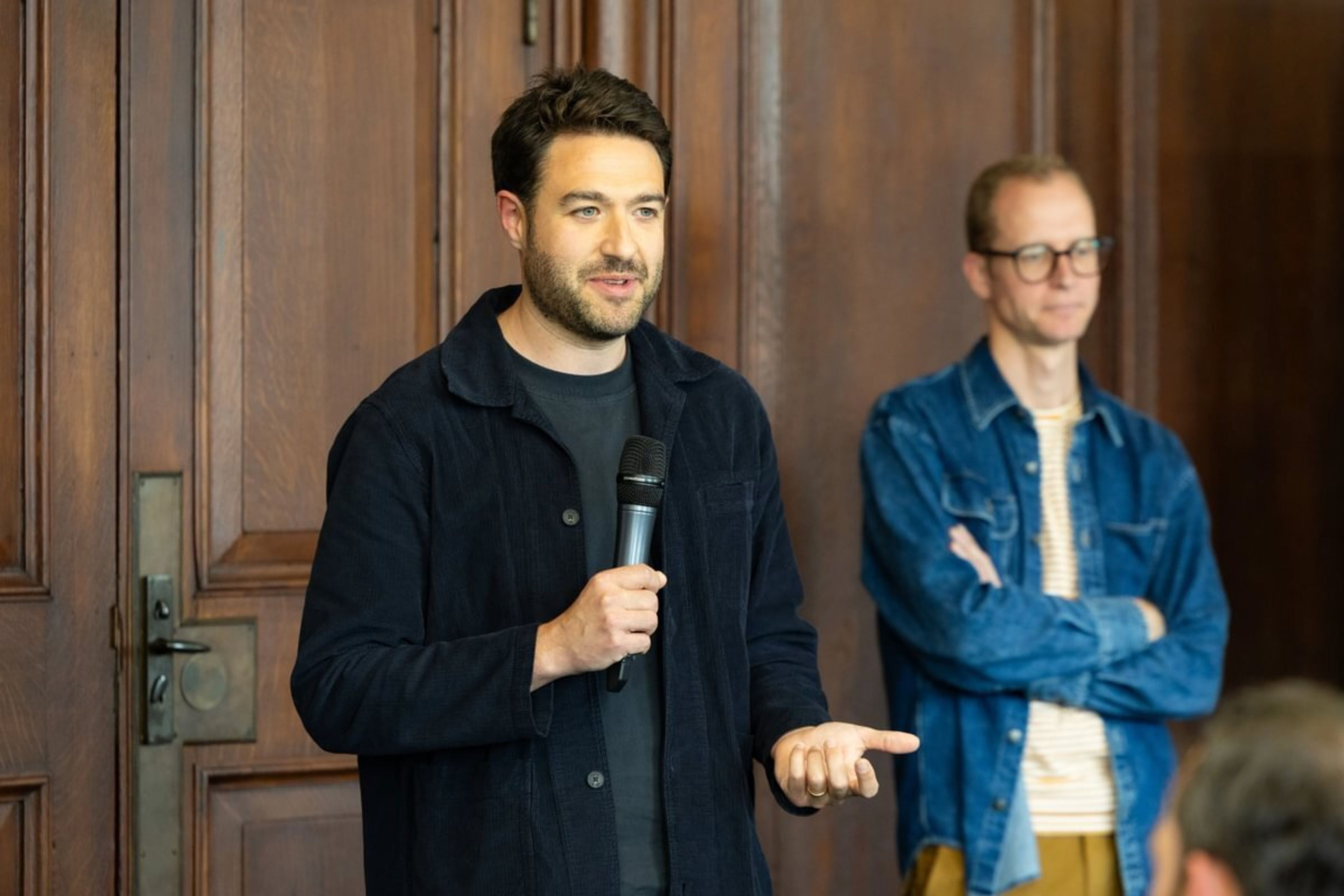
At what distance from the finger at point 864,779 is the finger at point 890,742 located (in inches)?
0.9

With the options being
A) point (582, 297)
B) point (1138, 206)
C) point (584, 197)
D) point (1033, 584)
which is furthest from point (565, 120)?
point (1138, 206)

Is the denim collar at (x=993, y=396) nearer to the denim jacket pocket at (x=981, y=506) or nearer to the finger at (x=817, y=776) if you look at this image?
the denim jacket pocket at (x=981, y=506)

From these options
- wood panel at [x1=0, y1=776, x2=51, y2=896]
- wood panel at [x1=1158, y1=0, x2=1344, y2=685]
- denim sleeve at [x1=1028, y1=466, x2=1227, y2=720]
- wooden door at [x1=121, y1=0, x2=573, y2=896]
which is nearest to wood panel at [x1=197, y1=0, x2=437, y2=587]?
wooden door at [x1=121, y1=0, x2=573, y2=896]

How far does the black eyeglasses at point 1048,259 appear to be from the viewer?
2967mm

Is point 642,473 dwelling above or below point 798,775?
above

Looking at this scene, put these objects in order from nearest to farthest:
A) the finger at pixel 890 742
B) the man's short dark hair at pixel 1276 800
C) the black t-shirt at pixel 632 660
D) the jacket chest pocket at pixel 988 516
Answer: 1. the man's short dark hair at pixel 1276 800
2. the finger at pixel 890 742
3. the black t-shirt at pixel 632 660
4. the jacket chest pocket at pixel 988 516

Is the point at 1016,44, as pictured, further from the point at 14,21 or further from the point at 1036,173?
the point at 14,21

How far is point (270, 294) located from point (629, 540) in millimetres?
1347

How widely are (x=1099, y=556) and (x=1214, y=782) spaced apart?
1.89m

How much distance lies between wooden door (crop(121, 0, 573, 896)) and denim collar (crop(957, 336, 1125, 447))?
91 centimetres

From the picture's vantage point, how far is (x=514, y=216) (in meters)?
2.30

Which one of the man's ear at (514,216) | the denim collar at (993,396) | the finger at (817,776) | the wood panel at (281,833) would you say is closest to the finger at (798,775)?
the finger at (817,776)

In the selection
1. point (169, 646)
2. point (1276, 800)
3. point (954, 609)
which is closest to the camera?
point (1276, 800)

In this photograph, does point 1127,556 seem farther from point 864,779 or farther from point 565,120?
point 565,120
